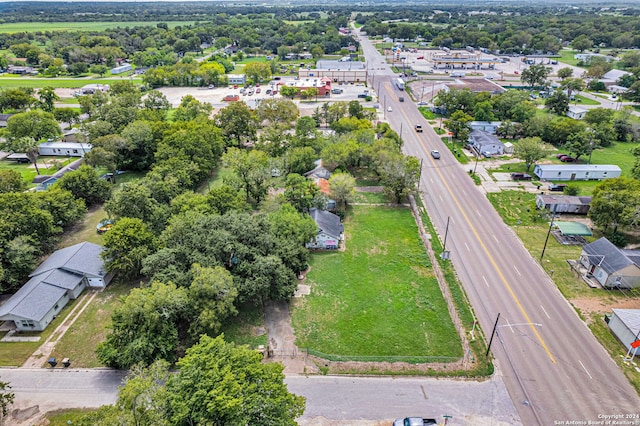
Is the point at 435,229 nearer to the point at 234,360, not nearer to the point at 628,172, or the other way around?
the point at 234,360

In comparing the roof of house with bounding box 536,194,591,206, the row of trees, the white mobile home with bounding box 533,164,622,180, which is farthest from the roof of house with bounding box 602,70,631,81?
the row of trees

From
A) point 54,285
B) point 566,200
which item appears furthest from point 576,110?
point 54,285

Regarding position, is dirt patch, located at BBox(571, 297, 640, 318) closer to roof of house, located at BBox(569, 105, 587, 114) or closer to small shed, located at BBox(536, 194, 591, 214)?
small shed, located at BBox(536, 194, 591, 214)

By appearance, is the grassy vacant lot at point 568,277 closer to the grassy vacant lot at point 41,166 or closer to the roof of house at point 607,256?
the roof of house at point 607,256

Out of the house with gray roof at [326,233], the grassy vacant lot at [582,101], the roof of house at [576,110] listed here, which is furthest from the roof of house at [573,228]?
the grassy vacant lot at [582,101]

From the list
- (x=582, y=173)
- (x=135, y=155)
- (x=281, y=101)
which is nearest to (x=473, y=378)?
(x=582, y=173)

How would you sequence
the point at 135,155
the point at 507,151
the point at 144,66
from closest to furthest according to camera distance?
1. the point at 135,155
2. the point at 507,151
3. the point at 144,66
